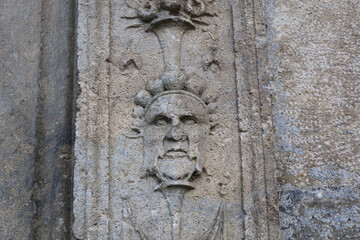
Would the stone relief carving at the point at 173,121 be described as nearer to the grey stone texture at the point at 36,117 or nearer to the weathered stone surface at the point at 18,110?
the grey stone texture at the point at 36,117

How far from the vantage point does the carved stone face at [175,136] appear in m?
2.38

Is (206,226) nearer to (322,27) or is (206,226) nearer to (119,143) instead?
(119,143)

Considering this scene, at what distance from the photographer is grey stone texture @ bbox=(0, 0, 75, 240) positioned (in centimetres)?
253

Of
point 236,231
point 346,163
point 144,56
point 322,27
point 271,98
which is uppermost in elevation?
point 322,27

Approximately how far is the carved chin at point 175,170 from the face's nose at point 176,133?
9 centimetres

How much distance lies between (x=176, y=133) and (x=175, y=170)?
181 millimetres

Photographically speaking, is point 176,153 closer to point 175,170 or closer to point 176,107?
point 175,170

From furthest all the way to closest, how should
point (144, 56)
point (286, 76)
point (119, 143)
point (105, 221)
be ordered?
1. point (286, 76)
2. point (144, 56)
3. point (119, 143)
4. point (105, 221)

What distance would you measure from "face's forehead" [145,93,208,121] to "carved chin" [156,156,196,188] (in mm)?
220

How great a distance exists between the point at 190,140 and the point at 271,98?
0.60 m

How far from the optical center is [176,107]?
246cm

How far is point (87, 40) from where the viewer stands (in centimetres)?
259

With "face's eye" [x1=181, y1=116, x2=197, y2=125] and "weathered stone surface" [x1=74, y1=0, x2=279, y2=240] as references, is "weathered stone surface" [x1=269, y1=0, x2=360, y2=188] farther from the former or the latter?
"face's eye" [x1=181, y1=116, x2=197, y2=125]

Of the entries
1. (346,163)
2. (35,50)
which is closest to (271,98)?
(346,163)
